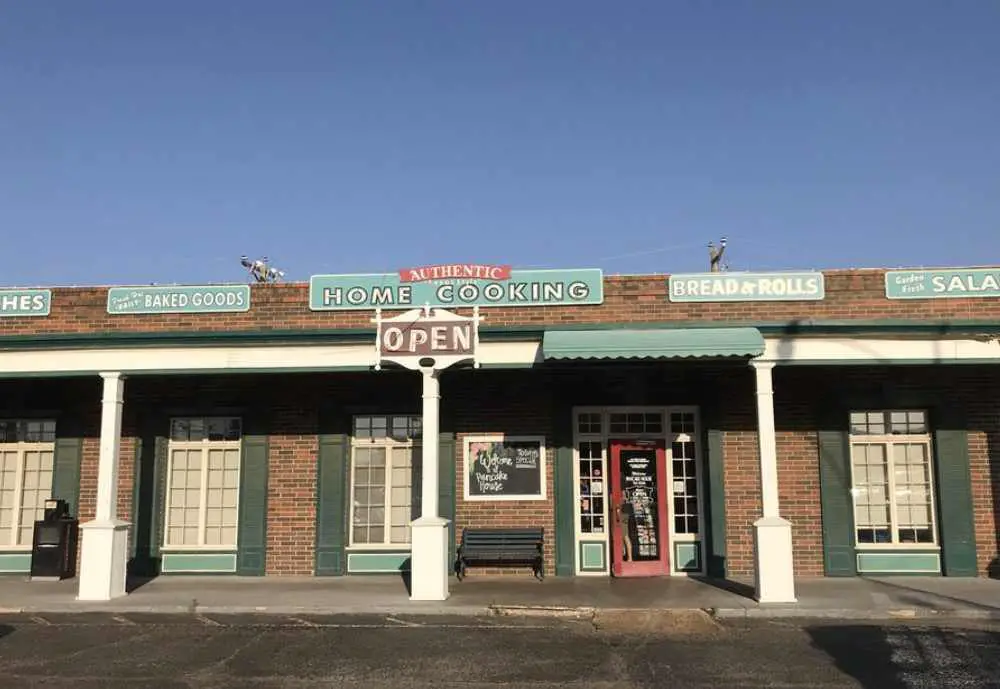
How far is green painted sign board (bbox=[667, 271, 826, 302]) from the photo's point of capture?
13.6 meters

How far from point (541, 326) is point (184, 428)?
652cm

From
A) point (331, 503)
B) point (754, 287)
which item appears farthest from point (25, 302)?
point (754, 287)

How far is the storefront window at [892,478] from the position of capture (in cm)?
1366

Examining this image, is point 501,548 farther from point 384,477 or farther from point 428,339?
point 428,339

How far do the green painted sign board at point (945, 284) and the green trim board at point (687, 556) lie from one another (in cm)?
503

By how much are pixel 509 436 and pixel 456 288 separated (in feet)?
8.48

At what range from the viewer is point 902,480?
13820 mm

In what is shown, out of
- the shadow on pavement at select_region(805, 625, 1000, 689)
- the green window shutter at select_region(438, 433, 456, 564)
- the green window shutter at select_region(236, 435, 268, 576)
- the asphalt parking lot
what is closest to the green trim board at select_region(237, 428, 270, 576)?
the green window shutter at select_region(236, 435, 268, 576)

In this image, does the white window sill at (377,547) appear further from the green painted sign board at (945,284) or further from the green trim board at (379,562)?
the green painted sign board at (945,284)

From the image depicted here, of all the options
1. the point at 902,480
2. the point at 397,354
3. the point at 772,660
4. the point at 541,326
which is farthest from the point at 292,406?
the point at 902,480

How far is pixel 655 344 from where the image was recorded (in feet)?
38.9

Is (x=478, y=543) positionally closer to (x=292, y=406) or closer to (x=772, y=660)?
(x=292, y=406)

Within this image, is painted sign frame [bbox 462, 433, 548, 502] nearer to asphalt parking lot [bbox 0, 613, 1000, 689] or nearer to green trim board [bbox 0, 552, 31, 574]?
asphalt parking lot [bbox 0, 613, 1000, 689]

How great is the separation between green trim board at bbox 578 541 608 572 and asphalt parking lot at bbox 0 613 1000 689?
318 cm
